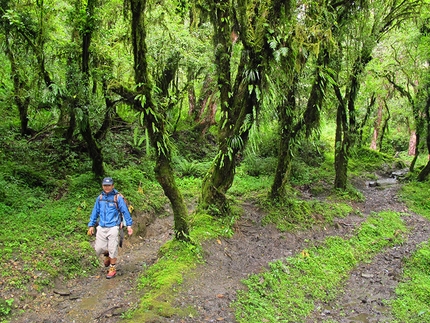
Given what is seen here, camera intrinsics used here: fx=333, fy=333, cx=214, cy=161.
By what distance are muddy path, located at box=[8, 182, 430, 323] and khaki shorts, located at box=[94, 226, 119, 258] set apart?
602mm

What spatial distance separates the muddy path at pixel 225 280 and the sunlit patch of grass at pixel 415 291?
0.73ft

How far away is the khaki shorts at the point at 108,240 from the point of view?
668 cm

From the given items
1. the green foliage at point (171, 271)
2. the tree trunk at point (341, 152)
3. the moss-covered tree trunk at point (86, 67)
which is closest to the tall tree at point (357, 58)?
the tree trunk at point (341, 152)

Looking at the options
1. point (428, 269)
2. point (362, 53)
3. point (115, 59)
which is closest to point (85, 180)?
point (115, 59)

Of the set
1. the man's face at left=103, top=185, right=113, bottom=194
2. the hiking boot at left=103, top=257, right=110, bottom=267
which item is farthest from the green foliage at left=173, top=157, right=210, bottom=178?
the man's face at left=103, top=185, right=113, bottom=194

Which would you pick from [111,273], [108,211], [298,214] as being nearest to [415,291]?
[298,214]

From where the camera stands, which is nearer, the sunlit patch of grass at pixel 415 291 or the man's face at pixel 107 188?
the man's face at pixel 107 188

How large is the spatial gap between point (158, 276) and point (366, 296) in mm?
4767

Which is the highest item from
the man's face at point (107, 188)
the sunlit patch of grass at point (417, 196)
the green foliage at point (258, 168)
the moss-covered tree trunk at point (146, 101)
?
the moss-covered tree trunk at point (146, 101)

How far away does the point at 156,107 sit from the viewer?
6.28 meters

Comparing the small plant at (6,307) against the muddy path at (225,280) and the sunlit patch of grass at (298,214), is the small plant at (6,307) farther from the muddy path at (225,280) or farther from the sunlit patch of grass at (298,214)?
the sunlit patch of grass at (298,214)

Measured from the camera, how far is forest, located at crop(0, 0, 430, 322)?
22.4 ft

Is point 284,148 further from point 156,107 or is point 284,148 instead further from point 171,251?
A: point 156,107

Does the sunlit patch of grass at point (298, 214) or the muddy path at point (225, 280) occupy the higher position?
the sunlit patch of grass at point (298, 214)
